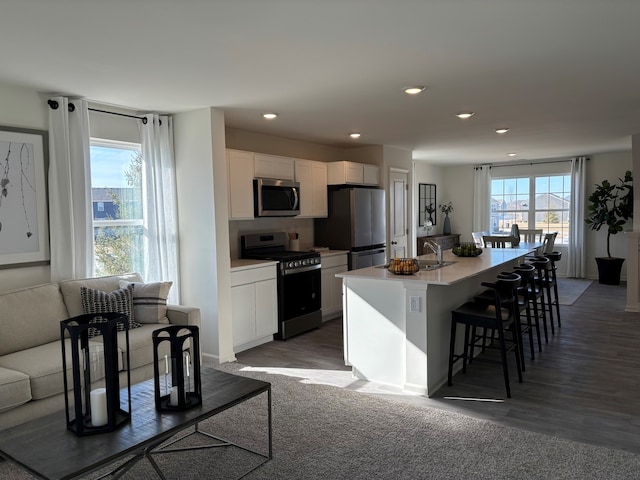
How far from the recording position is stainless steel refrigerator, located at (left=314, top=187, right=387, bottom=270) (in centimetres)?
630

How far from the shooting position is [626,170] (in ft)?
28.5

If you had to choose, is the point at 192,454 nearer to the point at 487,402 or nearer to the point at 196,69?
the point at 487,402

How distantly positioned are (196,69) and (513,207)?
8391mm

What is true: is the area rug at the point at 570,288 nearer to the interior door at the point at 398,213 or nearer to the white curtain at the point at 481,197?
the white curtain at the point at 481,197

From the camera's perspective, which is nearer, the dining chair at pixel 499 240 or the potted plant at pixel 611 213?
the dining chair at pixel 499 240

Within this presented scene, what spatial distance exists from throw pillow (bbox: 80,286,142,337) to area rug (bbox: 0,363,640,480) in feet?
3.86

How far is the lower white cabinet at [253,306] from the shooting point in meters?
4.73

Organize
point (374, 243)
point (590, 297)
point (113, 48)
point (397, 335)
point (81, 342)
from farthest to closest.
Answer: point (590, 297) < point (374, 243) < point (397, 335) < point (113, 48) < point (81, 342)

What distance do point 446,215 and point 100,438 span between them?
9.46 m

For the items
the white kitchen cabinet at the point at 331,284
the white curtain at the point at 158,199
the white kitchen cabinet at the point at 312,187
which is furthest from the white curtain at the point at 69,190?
the white kitchen cabinet at the point at 331,284

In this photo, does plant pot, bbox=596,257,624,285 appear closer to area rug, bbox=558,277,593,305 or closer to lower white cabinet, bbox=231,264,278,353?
area rug, bbox=558,277,593,305

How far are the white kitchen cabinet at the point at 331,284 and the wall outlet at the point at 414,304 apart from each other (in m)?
2.34

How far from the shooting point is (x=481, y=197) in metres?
10.2

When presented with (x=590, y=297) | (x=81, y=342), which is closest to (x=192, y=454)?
(x=81, y=342)
